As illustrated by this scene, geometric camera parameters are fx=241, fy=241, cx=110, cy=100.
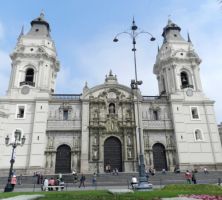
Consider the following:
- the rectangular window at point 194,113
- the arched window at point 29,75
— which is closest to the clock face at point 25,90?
the arched window at point 29,75

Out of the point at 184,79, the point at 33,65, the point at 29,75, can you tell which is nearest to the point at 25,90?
the point at 29,75

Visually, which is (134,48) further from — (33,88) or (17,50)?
(17,50)

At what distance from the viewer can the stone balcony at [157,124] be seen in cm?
3741

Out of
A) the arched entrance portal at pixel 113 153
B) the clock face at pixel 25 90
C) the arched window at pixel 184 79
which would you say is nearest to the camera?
the arched entrance portal at pixel 113 153

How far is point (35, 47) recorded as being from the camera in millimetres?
42094

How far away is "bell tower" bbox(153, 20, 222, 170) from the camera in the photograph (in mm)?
35875

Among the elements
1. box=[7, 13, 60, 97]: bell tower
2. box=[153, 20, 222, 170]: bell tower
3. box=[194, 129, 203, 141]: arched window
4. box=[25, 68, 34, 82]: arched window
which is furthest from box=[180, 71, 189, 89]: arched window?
box=[25, 68, 34, 82]: arched window

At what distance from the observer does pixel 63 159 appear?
34688 mm

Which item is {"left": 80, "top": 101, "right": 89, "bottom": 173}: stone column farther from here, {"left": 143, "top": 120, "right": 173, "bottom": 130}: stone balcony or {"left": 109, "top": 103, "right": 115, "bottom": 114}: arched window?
{"left": 143, "top": 120, "right": 173, "bottom": 130}: stone balcony

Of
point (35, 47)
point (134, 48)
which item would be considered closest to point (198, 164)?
point (134, 48)

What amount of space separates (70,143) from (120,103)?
397 inches

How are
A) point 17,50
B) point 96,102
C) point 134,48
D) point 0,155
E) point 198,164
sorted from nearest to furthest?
point 134,48
point 0,155
point 198,164
point 96,102
point 17,50

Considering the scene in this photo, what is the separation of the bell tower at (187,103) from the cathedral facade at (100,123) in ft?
0.49

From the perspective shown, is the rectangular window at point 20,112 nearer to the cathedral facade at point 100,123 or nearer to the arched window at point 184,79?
the cathedral facade at point 100,123
